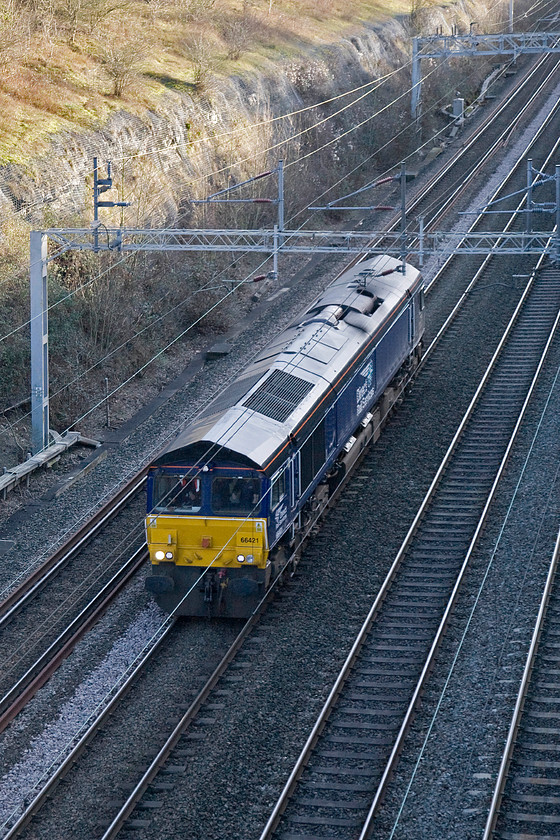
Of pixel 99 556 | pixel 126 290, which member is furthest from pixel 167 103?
pixel 99 556

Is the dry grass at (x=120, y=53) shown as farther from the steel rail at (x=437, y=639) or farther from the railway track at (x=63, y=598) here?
the steel rail at (x=437, y=639)

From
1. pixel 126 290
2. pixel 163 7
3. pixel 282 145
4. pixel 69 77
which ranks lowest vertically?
pixel 126 290

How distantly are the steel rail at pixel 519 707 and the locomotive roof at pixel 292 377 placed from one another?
14.8 ft

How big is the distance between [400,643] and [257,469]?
10.9 ft

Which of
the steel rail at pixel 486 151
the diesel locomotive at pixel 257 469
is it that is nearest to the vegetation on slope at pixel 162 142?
the steel rail at pixel 486 151

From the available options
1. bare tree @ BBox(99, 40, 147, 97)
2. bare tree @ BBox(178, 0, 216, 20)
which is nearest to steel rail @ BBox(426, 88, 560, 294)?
bare tree @ BBox(99, 40, 147, 97)

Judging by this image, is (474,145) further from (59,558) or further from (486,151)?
(59,558)

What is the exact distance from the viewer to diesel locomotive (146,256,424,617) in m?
16.0

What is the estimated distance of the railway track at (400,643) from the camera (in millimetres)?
12453

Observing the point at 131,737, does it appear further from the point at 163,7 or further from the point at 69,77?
the point at 163,7

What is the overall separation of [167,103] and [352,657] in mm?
27419

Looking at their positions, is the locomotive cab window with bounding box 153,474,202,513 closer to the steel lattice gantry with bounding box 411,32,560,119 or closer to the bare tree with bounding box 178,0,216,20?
the steel lattice gantry with bounding box 411,32,560,119

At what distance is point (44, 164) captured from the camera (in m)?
30.5

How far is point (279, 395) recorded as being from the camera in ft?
59.1
